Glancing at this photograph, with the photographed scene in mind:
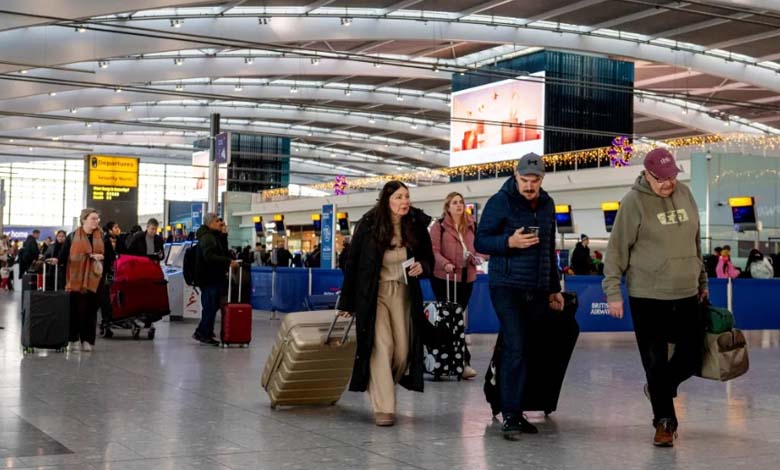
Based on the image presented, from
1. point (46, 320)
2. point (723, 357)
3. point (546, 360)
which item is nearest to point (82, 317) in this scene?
point (46, 320)

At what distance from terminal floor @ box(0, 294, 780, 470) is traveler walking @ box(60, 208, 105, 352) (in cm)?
126

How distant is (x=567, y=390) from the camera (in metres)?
7.75

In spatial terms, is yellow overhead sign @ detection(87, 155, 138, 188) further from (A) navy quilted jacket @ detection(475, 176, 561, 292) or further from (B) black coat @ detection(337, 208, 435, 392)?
(A) navy quilted jacket @ detection(475, 176, 561, 292)

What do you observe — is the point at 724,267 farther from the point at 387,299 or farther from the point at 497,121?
the point at 497,121

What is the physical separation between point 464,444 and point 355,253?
1.36 metres

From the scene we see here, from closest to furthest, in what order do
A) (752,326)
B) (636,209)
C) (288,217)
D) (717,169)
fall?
(636,209) < (752,326) < (717,169) < (288,217)

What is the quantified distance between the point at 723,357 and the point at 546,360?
1052mm

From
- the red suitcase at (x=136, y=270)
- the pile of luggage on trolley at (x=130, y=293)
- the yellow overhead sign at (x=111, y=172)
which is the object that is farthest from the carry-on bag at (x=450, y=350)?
the yellow overhead sign at (x=111, y=172)

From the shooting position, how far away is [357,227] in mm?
6223

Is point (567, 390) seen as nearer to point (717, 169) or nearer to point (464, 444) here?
point (464, 444)

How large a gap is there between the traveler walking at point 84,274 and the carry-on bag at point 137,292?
4.67 feet

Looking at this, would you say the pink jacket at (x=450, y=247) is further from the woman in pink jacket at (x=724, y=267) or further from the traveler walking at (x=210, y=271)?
the woman in pink jacket at (x=724, y=267)

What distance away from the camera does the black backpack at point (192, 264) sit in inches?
465

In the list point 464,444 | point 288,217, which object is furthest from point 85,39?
point 464,444
